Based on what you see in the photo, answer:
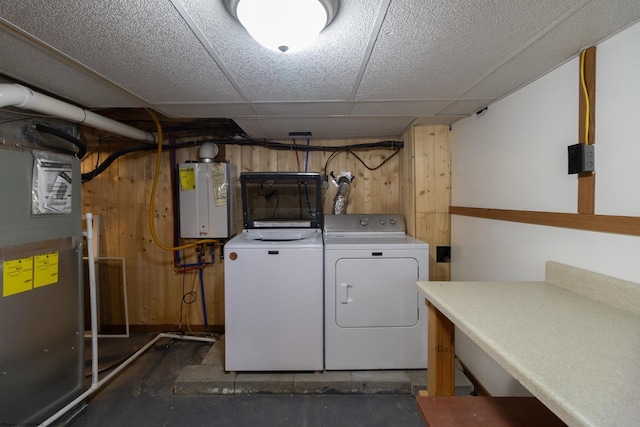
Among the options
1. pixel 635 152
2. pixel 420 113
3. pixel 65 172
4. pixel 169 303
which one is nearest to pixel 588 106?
pixel 635 152

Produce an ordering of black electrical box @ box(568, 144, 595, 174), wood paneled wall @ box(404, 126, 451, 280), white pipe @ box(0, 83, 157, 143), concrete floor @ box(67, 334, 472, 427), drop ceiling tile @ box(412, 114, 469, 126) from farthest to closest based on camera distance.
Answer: wood paneled wall @ box(404, 126, 451, 280) < drop ceiling tile @ box(412, 114, 469, 126) < concrete floor @ box(67, 334, 472, 427) < white pipe @ box(0, 83, 157, 143) < black electrical box @ box(568, 144, 595, 174)

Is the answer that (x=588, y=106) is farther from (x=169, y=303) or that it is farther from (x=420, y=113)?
(x=169, y=303)

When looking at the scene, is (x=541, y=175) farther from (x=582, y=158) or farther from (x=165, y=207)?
(x=165, y=207)

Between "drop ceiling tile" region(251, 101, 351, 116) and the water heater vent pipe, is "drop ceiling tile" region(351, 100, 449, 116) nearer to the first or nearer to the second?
"drop ceiling tile" region(251, 101, 351, 116)

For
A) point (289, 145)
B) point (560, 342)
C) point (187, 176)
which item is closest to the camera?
point (560, 342)

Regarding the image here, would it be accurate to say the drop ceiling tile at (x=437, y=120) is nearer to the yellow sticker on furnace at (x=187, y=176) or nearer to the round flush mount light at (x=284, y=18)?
the round flush mount light at (x=284, y=18)

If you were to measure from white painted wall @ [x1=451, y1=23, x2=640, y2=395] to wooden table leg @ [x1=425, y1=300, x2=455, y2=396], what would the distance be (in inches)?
25.9

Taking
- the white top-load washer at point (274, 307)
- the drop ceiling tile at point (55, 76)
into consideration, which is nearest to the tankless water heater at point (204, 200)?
the white top-load washer at point (274, 307)

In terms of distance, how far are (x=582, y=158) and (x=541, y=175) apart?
26cm

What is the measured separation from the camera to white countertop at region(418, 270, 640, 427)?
502 mm

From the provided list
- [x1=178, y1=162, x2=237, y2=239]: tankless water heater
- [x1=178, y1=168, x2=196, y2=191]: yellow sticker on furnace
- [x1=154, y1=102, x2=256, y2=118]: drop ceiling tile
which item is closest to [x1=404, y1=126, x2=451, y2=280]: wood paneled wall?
[x1=154, y1=102, x2=256, y2=118]: drop ceiling tile

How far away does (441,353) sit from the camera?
1.06 m

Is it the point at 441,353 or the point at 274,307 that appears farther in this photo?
the point at 274,307

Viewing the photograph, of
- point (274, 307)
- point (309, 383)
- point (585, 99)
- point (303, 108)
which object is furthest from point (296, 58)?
point (309, 383)
